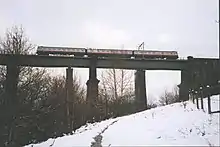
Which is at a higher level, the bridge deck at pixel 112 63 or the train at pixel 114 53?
the train at pixel 114 53

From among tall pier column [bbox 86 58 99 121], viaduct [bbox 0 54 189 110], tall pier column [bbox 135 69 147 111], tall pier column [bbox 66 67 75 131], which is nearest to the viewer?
tall pier column [bbox 66 67 75 131]

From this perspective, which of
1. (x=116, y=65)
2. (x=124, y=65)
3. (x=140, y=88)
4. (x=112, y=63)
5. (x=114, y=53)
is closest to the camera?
(x=116, y=65)

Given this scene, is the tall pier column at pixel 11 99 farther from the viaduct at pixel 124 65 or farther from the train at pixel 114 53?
the train at pixel 114 53

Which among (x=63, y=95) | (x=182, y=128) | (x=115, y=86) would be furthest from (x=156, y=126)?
(x=115, y=86)

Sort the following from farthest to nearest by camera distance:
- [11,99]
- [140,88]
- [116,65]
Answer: [140,88]
[116,65]
[11,99]

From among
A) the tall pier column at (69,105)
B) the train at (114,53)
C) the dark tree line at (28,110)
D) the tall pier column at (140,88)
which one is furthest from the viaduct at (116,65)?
the dark tree line at (28,110)

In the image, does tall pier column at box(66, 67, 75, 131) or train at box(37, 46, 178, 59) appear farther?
train at box(37, 46, 178, 59)

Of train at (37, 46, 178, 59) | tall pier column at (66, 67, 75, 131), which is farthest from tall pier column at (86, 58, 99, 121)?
tall pier column at (66, 67, 75, 131)

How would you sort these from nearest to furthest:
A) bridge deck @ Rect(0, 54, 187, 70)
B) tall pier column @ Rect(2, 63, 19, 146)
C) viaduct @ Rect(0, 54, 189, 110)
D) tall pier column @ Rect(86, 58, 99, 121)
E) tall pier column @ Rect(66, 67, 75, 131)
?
tall pier column @ Rect(2, 63, 19, 146), tall pier column @ Rect(66, 67, 75, 131), tall pier column @ Rect(86, 58, 99, 121), viaduct @ Rect(0, 54, 189, 110), bridge deck @ Rect(0, 54, 187, 70)

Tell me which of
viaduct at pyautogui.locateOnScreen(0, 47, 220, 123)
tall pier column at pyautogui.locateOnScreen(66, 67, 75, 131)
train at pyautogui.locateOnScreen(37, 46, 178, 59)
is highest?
train at pyautogui.locateOnScreen(37, 46, 178, 59)

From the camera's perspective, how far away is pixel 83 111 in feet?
123

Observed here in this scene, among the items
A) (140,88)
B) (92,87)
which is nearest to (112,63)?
(92,87)

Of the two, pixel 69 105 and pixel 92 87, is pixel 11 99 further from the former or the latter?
pixel 92 87

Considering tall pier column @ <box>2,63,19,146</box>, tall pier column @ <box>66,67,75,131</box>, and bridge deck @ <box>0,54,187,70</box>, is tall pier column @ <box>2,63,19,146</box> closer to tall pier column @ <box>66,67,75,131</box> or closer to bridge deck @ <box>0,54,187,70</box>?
tall pier column @ <box>66,67,75,131</box>
